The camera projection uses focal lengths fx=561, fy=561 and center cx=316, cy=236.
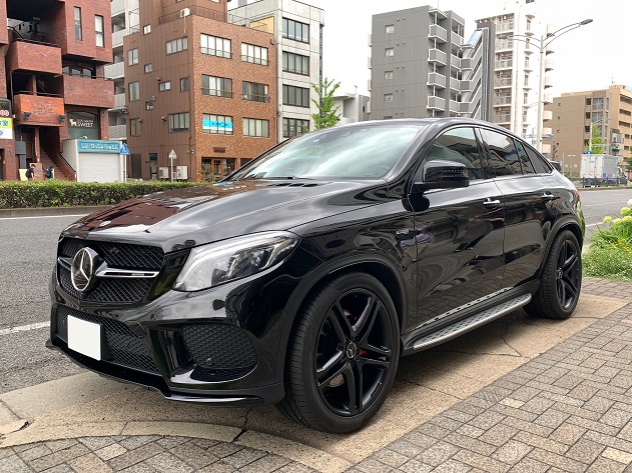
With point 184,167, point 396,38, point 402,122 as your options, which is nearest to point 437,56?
point 396,38

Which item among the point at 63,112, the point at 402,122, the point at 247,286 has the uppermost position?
the point at 63,112

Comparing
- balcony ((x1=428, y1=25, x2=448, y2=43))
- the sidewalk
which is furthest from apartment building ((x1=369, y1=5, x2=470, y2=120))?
the sidewalk

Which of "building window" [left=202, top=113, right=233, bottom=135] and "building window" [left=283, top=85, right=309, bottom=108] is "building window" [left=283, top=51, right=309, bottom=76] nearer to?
"building window" [left=283, top=85, right=309, bottom=108]

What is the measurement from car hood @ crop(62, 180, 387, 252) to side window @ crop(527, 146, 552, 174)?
2250 mm

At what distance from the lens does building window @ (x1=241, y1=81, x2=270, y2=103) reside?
157 feet

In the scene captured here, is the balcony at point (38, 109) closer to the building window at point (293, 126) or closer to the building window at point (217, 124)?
the building window at point (217, 124)

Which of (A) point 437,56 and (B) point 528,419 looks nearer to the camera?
(B) point 528,419

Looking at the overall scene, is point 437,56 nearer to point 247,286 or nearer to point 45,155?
point 45,155

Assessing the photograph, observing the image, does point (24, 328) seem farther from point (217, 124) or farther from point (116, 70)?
point (116, 70)

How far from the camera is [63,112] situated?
33531 mm

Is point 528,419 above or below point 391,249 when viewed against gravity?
below

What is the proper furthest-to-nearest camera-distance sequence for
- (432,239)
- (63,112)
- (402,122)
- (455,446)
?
(63,112) → (402,122) → (432,239) → (455,446)

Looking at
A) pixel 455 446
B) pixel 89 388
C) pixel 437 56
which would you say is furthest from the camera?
pixel 437 56

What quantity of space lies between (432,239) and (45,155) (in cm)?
3743
